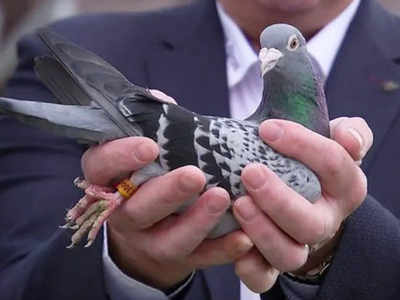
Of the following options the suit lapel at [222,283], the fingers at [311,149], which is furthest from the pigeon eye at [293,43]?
the suit lapel at [222,283]

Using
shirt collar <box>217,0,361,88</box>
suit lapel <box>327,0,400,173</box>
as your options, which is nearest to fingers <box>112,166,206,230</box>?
suit lapel <box>327,0,400,173</box>

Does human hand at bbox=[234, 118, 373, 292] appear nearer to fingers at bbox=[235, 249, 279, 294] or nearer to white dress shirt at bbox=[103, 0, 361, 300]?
fingers at bbox=[235, 249, 279, 294]

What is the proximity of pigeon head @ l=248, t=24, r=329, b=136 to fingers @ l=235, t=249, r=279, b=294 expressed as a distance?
0.20 m

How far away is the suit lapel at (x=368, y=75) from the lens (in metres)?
2.12

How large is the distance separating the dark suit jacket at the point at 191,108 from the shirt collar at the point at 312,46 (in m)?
0.02

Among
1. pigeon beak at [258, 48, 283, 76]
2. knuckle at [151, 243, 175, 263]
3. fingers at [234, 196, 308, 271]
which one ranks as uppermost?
pigeon beak at [258, 48, 283, 76]

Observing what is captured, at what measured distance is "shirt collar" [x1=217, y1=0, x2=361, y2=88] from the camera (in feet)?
7.23

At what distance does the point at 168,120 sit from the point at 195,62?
0.86m

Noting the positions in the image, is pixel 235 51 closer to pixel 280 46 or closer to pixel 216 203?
pixel 280 46

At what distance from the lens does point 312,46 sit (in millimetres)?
2193

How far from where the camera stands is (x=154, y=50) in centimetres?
232

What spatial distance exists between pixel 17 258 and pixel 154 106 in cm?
68

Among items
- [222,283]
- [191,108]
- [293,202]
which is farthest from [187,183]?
[191,108]

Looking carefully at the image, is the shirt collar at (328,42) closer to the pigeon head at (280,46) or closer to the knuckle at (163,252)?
the pigeon head at (280,46)
